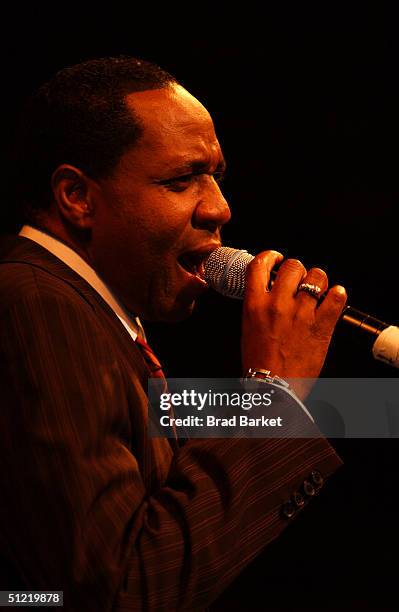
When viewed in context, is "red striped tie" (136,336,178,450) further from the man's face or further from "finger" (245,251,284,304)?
"finger" (245,251,284,304)

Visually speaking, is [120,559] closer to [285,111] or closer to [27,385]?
[27,385]

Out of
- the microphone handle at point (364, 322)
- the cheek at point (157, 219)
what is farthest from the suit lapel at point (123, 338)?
the microphone handle at point (364, 322)

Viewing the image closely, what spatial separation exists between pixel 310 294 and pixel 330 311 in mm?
40

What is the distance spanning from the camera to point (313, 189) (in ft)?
8.41

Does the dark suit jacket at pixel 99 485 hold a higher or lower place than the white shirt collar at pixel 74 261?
lower

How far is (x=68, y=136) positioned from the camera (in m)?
1.30

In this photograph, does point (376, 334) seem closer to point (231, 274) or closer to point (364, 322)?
point (364, 322)

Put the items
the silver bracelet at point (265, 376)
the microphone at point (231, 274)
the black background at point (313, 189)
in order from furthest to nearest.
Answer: the black background at point (313, 189) → the microphone at point (231, 274) → the silver bracelet at point (265, 376)

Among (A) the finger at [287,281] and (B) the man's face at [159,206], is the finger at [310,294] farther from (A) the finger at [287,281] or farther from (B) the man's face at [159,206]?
(B) the man's face at [159,206]

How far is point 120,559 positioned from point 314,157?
1.87m

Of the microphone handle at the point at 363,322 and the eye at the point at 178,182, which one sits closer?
the microphone handle at the point at 363,322

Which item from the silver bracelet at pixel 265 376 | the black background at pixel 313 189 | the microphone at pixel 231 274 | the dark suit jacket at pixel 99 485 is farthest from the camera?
the black background at pixel 313 189

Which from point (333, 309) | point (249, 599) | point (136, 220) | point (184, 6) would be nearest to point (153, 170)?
point (136, 220)

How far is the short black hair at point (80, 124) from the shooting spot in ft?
4.22
